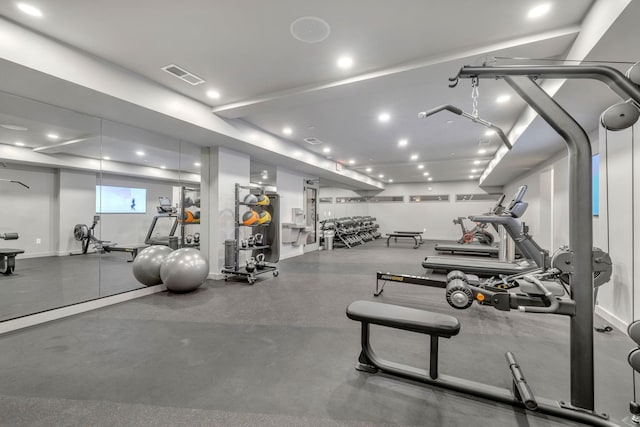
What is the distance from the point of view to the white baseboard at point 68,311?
2914 millimetres

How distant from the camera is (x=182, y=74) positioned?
10.8ft

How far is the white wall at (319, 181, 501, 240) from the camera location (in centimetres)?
1289

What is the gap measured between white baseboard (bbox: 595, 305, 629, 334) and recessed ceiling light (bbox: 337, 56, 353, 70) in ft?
13.1

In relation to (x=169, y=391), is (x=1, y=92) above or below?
above

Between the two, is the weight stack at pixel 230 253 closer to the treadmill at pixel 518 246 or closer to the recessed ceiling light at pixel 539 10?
the treadmill at pixel 518 246

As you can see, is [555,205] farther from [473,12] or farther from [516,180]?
[473,12]

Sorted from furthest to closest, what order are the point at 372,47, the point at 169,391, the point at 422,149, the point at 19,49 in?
the point at 422,149, the point at 372,47, the point at 19,49, the point at 169,391

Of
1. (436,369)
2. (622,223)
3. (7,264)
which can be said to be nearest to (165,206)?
(7,264)

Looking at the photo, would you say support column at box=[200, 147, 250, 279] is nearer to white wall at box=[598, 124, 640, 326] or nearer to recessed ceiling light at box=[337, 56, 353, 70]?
recessed ceiling light at box=[337, 56, 353, 70]

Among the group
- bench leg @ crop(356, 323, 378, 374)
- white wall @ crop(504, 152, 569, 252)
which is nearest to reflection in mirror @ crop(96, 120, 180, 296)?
bench leg @ crop(356, 323, 378, 374)

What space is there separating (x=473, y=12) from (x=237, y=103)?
311 centimetres

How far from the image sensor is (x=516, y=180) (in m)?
10.2

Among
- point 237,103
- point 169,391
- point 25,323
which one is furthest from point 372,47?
point 25,323

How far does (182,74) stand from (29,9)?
129 centimetres
